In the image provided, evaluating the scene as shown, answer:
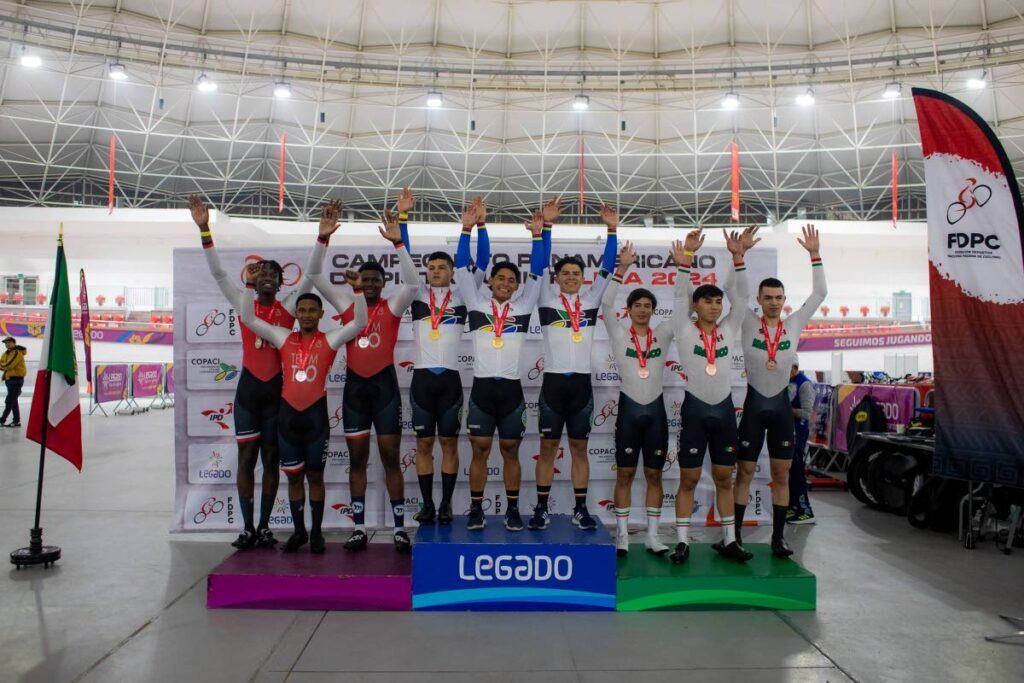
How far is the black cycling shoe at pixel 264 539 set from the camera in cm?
517

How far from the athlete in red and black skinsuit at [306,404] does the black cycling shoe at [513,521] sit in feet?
4.42

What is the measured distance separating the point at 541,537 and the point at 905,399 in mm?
6041

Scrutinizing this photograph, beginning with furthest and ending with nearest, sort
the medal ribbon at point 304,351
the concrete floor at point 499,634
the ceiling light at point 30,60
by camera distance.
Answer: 1. the ceiling light at point 30,60
2. the medal ribbon at point 304,351
3. the concrete floor at point 499,634

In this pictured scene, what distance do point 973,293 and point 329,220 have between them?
4.37 meters

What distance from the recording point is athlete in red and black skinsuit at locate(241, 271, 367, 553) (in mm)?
5094

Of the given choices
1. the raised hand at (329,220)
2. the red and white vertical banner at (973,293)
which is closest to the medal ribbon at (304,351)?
the raised hand at (329,220)

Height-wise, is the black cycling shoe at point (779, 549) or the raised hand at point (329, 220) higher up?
the raised hand at point (329, 220)

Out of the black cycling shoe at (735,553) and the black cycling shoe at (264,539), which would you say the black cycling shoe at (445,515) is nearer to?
the black cycling shoe at (264,539)

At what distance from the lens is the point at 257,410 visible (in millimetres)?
5418

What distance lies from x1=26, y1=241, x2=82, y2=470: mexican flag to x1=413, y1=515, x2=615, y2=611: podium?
10.2 feet

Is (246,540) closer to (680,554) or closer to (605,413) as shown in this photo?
(680,554)

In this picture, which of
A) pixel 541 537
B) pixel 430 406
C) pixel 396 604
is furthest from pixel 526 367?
pixel 396 604

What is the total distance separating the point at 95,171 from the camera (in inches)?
992

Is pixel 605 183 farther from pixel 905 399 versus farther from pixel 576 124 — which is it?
pixel 905 399
